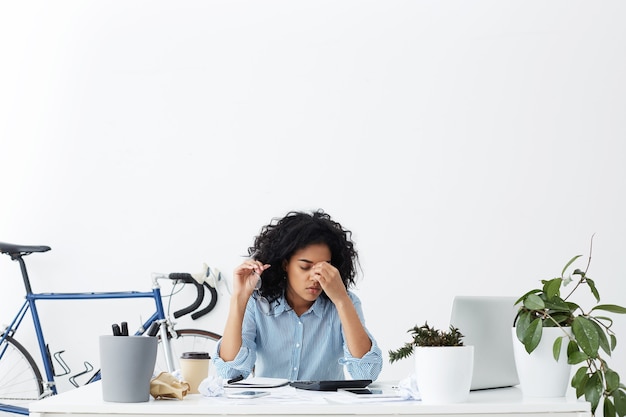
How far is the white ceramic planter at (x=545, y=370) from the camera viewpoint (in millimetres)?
1577

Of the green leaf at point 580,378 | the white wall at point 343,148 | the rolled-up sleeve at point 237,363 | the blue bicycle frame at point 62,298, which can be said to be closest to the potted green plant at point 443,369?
the green leaf at point 580,378

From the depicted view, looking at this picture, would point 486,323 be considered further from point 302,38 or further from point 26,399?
point 26,399

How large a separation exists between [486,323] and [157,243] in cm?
212

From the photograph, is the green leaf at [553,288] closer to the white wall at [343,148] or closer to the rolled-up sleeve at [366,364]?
the rolled-up sleeve at [366,364]

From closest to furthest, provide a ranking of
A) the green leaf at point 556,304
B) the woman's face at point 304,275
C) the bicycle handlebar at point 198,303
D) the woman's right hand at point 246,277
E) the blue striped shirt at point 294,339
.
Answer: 1. the green leaf at point 556,304
2. the woman's right hand at point 246,277
3. the woman's face at point 304,275
4. the blue striped shirt at point 294,339
5. the bicycle handlebar at point 198,303

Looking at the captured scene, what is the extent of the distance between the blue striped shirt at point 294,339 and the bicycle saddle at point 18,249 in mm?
1539

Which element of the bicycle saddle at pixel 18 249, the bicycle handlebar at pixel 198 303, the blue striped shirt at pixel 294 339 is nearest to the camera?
the blue striped shirt at pixel 294 339

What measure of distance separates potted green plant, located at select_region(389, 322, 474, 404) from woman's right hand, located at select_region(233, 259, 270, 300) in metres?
0.60

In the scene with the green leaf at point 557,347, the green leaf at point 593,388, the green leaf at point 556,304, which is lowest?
the green leaf at point 593,388

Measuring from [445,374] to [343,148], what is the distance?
2156 mm

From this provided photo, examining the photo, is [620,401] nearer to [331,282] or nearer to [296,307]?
[331,282]

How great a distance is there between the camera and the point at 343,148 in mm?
3568

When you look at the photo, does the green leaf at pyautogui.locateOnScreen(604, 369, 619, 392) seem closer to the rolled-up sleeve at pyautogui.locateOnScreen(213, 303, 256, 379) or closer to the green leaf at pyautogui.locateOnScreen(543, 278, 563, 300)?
the green leaf at pyautogui.locateOnScreen(543, 278, 563, 300)

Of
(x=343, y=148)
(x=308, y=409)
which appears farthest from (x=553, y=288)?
(x=343, y=148)
